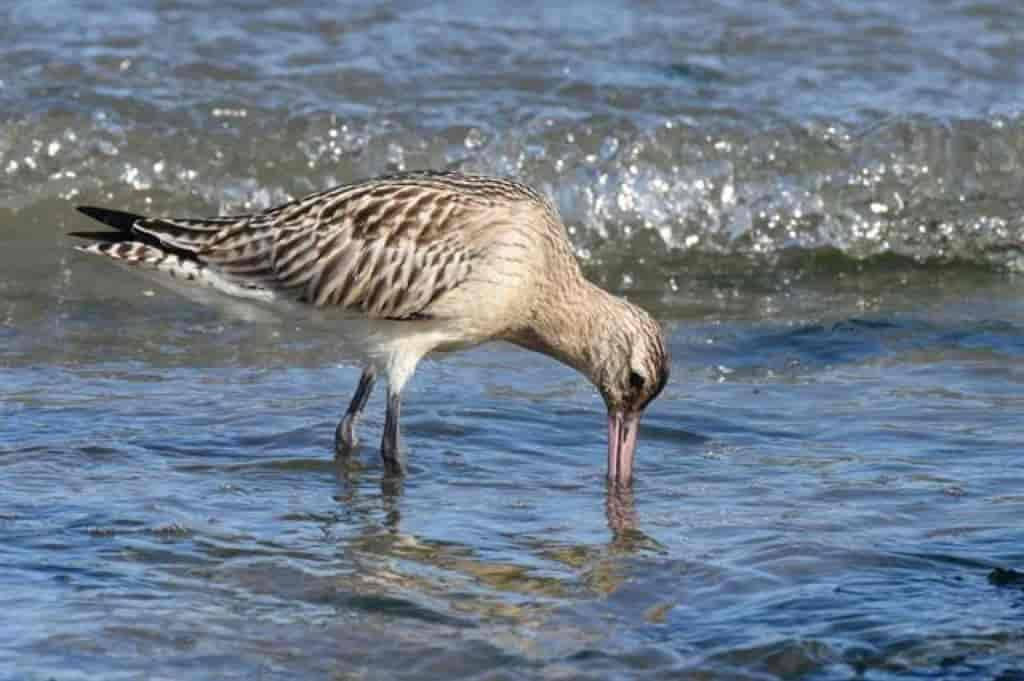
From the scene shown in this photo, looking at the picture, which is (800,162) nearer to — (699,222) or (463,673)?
(699,222)

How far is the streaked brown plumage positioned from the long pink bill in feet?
0.06

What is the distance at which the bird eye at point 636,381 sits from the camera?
9.00 m

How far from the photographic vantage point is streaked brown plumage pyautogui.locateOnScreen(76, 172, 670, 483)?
910cm

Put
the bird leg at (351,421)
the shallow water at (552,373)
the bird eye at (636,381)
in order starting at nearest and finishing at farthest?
the shallow water at (552,373) → the bird eye at (636,381) → the bird leg at (351,421)

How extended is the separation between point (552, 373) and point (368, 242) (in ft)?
5.25

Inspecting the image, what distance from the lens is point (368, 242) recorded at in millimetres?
9281

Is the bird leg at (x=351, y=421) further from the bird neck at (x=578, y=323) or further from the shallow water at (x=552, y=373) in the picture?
the bird neck at (x=578, y=323)

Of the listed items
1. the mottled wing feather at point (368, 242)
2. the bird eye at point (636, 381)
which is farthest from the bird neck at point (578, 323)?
the mottled wing feather at point (368, 242)

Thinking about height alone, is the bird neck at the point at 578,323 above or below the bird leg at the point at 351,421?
above

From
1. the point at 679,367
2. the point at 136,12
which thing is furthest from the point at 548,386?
the point at 136,12

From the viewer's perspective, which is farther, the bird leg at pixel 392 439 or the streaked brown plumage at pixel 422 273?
the streaked brown plumage at pixel 422 273

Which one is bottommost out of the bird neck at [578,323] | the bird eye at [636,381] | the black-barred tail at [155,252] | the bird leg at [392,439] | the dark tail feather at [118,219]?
the bird leg at [392,439]

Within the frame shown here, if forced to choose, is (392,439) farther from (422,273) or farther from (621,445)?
(621,445)

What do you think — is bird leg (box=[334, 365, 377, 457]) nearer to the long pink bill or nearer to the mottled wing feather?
the mottled wing feather
